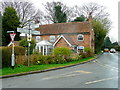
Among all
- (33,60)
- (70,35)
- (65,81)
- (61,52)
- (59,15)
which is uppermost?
(59,15)

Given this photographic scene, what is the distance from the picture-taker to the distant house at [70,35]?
1025 inches

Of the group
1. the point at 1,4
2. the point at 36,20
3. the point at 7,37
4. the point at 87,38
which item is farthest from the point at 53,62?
the point at 1,4

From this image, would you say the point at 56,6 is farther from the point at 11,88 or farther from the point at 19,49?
the point at 11,88

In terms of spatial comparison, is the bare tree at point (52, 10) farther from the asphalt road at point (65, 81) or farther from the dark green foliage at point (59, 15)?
the asphalt road at point (65, 81)

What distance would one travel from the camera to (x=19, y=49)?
13.0 metres

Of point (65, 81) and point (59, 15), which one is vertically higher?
point (59, 15)

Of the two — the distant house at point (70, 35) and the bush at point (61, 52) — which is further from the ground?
the distant house at point (70, 35)

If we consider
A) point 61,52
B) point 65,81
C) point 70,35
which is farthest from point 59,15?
point 65,81

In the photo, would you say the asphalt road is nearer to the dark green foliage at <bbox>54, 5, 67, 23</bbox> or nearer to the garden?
the garden

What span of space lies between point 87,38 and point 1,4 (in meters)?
27.7

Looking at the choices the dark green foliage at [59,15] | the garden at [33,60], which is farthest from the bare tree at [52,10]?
the garden at [33,60]

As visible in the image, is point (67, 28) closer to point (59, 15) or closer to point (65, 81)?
point (59, 15)

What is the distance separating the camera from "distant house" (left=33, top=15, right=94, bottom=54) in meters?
26.0

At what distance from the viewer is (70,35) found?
29375mm
